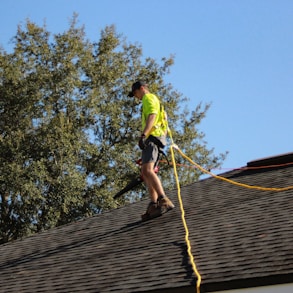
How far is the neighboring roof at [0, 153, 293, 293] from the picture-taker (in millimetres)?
6133

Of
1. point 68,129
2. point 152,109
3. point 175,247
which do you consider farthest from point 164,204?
point 68,129

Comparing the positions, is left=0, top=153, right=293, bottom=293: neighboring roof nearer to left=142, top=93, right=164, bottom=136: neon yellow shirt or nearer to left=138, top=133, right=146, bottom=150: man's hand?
left=138, top=133, right=146, bottom=150: man's hand

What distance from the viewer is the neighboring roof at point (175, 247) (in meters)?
6.13

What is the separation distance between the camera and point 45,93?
27.6 metres

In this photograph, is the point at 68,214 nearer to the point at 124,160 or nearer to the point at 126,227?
the point at 124,160

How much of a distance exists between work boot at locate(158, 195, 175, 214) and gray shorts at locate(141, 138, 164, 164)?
1.84 feet

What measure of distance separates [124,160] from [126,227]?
1828cm

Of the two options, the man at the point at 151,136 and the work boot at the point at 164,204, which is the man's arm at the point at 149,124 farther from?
the work boot at the point at 164,204

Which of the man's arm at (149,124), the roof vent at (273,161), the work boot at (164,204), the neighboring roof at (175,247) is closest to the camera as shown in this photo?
the neighboring roof at (175,247)

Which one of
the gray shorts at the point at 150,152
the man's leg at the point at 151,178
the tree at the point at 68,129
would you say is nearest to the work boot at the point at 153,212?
the man's leg at the point at 151,178

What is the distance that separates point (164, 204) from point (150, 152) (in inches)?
33.5

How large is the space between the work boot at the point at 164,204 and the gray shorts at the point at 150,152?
56 cm

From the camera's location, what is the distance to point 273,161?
34.8 ft

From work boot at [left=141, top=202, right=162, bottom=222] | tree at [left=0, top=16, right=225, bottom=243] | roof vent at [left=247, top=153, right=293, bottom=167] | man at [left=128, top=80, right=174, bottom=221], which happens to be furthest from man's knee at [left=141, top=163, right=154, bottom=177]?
tree at [left=0, top=16, right=225, bottom=243]
